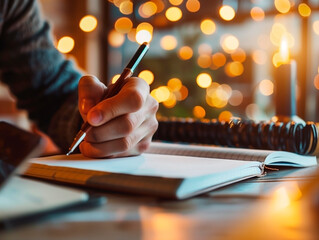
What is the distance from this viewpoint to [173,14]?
7.93ft

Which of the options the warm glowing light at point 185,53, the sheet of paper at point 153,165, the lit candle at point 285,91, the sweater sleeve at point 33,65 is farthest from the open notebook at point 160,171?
the warm glowing light at point 185,53

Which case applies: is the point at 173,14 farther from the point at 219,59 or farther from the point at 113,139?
the point at 113,139

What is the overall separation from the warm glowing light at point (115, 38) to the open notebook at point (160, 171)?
2.16m

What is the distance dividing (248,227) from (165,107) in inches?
81.7

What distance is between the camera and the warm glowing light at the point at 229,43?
2.30 m

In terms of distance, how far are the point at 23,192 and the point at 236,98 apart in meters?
2.05

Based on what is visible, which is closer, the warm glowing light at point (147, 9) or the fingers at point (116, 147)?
the fingers at point (116, 147)

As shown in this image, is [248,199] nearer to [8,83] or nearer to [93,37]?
[8,83]

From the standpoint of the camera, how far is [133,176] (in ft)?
1.56

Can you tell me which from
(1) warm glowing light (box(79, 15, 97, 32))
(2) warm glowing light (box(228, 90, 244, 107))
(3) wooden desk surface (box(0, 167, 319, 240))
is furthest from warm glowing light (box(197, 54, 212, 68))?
(3) wooden desk surface (box(0, 167, 319, 240))

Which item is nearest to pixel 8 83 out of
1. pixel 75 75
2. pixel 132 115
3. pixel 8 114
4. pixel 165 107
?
pixel 75 75

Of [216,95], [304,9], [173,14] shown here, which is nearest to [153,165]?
[304,9]

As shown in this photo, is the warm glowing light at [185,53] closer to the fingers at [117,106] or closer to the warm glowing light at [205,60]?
the warm glowing light at [205,60]

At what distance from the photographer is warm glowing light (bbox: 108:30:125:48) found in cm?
274
